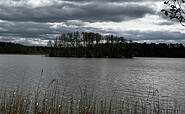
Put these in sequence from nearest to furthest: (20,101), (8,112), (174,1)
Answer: (174,1) → (8,112) → (20,101)

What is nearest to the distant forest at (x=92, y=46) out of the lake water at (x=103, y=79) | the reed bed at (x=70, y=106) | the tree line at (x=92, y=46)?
the tree line at (x=92, y=46)

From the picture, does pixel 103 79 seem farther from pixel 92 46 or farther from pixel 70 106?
pixel 92 46

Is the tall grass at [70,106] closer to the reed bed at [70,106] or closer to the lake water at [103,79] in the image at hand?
the reed bed at [70,106]

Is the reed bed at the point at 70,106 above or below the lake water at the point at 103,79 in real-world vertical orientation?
above

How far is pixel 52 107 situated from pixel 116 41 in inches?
5088

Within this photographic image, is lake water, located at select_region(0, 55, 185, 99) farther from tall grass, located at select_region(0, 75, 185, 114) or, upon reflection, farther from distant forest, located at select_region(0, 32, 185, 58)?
distant forest, located at select_region(0, 32, 185, 58)

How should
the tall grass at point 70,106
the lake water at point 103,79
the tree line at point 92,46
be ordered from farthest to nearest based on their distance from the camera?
the tree line at point 92,46 < the lake water at point 103,79 < the tall grass at point 70,106

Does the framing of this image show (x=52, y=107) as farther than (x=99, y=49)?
No

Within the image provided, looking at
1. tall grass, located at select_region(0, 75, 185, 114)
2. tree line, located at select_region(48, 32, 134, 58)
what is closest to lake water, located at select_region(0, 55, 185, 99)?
tall grass, located at select_region(0, 75, 185, 114)

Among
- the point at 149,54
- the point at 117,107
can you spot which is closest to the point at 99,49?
the point at 149,54

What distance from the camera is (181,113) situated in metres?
17.5

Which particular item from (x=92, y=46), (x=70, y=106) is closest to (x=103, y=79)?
(x=70, y=106)

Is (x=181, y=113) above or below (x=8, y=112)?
below

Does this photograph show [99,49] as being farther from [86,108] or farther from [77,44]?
[86,108]
